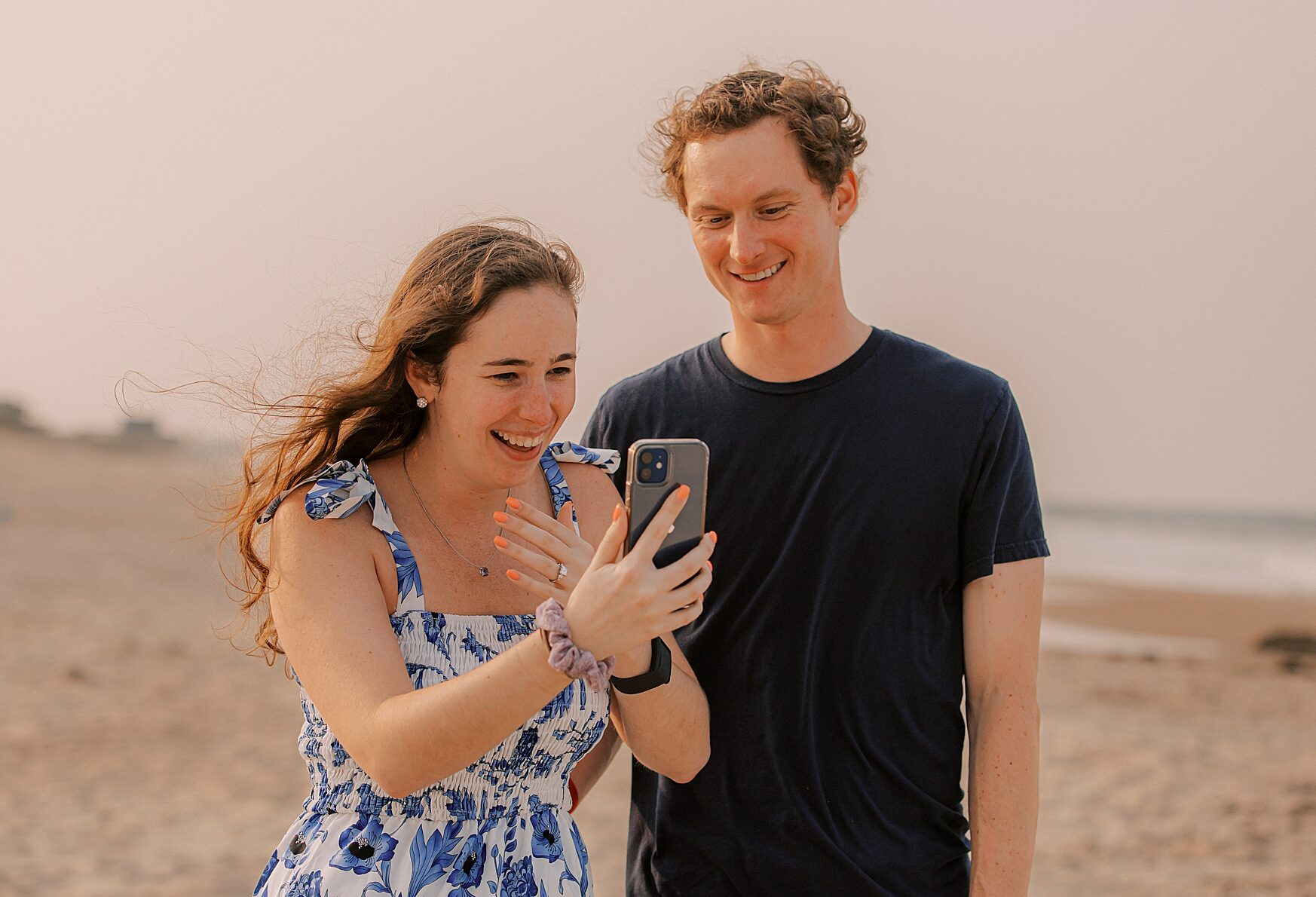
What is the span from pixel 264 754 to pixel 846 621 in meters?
7.83

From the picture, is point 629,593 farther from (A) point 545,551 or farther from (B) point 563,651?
(A) point 545,551

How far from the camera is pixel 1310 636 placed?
16891mm

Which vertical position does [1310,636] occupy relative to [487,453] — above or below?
below

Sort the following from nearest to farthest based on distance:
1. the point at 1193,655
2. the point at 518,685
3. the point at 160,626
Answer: the point at 518,685, the point at 160,626, the point at 1193,655

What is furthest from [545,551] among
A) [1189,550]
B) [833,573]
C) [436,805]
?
[1189,550]

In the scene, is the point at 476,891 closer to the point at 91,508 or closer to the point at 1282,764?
the point at 1282,764

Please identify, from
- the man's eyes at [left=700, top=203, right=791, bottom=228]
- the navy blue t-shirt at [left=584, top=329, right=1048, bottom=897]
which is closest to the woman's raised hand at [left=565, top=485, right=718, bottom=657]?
the navy blue t-shirt at [left=584, top=329, right=1048, bottom=897]

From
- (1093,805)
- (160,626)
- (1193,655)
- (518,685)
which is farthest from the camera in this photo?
(1193,655)

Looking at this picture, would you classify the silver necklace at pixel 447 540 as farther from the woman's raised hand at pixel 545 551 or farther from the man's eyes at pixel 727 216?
the man's eyes at pixel 727 216

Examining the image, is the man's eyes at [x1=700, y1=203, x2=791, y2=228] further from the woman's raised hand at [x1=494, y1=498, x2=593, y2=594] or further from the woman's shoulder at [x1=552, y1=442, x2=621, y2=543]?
the woman's raised hand at [x1=494, y1=498, x2=593, y2=594]

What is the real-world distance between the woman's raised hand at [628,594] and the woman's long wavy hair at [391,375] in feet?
2.42

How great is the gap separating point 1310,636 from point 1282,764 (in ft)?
26.4

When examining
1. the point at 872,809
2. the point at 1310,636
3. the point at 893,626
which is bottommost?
the point at 1310,636

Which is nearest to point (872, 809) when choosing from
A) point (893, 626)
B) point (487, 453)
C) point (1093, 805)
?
point (893, 626)
